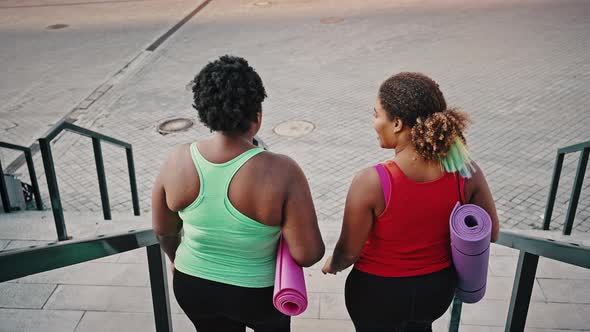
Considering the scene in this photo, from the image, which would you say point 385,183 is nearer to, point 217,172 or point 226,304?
point 217,172

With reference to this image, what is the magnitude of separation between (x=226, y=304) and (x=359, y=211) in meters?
0.65

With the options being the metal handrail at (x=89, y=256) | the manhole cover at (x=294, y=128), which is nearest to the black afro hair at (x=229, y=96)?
the metal handrail at (x=89, y=256)

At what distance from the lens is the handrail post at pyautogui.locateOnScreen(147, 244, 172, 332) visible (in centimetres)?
259

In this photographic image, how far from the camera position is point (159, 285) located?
8.74 feet

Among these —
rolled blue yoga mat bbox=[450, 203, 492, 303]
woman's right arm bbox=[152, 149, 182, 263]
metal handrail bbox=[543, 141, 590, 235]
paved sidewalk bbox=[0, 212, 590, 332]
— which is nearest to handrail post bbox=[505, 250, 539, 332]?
rolled blue yoga mat bbox=[450, 203, 492, 303]

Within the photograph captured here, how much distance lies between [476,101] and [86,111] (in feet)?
21.9

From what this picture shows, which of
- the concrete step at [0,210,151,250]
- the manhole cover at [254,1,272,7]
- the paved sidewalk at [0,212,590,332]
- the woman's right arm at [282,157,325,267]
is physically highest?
the woman's right arm at [282,157,325,267]

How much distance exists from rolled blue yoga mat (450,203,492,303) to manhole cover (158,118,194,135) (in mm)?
6909

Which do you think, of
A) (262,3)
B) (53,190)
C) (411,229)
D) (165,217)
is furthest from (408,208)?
(262,3)

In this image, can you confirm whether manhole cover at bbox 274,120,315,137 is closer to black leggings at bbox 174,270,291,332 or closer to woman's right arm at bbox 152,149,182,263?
woman's right arm at bbox 152,149,182,263

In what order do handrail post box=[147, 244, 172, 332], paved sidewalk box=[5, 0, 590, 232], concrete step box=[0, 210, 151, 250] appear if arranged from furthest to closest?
paved sidewalk box=[5, 0, 590, 232], concrete step box=[0, 210, 151, 250], handrail post box=[147, 244, 172, 332]

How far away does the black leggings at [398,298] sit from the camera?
2205 millimetres

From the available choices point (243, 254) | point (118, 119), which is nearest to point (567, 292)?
point (243, 254)

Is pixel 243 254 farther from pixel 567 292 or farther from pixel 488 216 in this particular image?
pixel 567 292
